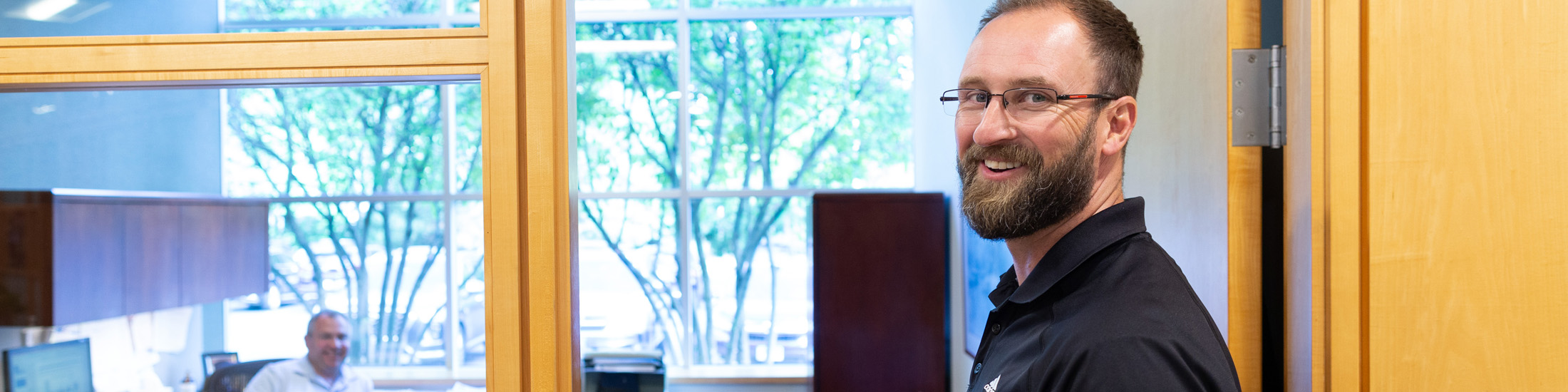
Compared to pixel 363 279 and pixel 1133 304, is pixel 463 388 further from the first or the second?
pixel 1133 304

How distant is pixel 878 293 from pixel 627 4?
8.60 ft

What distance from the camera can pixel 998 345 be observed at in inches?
39.2

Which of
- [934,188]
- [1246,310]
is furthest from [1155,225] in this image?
[934,188]

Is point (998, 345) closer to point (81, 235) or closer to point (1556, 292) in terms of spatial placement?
point (1556, 292)

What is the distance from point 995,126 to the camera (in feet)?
3.14

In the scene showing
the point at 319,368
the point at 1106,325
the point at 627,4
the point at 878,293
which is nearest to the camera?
the point at 1106,325

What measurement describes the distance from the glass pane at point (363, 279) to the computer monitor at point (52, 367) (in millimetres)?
178

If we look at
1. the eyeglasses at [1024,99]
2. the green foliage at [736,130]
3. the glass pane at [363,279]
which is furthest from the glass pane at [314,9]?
the green foliage at [736,130]

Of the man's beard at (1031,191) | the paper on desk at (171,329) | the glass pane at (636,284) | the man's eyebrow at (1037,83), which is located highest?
the man's eyebrow at (1037,83)

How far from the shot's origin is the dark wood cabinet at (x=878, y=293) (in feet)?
12.8

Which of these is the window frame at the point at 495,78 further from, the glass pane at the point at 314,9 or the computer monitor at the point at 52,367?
the computer monitor at the point at 52,367

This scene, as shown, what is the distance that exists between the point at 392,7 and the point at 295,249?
30 centimetres

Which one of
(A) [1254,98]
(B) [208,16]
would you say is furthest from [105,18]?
(A) [1254,98]

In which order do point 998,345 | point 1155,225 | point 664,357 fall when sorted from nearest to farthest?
→ 1. point 998,345
2. point 1155,225
3. point 664,357
